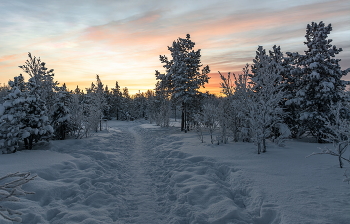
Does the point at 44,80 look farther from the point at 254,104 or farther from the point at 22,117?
the point at 254,104

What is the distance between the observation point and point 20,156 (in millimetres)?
10188

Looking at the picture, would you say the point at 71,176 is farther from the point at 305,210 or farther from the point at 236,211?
the point at 305,210

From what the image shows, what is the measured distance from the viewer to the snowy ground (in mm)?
5078

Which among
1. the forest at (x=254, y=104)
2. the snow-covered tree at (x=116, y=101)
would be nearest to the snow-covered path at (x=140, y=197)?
the forest at (x=254, y=104)

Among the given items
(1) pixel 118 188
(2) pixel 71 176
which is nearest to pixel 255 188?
(1) pixel 118 188

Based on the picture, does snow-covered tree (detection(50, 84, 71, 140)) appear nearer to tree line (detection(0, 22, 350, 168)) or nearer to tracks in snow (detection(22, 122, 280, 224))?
tree line (detection(0, 22, 350, 168))

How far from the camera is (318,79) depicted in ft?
53.1

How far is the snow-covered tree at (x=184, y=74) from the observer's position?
24.8m

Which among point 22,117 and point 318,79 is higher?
point 318,79

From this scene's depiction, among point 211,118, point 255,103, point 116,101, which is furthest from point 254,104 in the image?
point 116,101

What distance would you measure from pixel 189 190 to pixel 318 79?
15.3 metres

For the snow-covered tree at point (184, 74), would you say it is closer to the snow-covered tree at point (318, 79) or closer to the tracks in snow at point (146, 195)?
the snow-covered tree at point (318, 79)

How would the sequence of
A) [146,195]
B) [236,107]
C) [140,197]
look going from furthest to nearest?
1. [236,107]
2. [146,195]
3. [140,197]

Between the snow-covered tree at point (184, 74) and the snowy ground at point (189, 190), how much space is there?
50.4 feet
